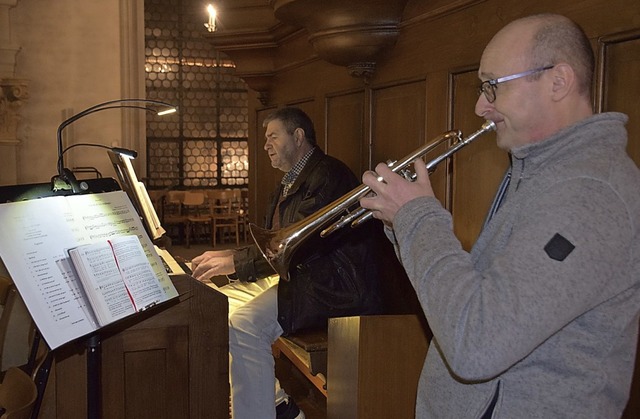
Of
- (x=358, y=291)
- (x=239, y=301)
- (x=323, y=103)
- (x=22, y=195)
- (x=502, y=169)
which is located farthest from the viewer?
(x=323, y=103)

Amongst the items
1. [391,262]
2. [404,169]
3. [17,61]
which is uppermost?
[17,61]

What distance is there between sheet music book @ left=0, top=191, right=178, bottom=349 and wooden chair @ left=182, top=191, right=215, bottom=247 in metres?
10.3

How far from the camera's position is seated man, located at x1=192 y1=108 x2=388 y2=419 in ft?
10.6

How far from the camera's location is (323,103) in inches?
177

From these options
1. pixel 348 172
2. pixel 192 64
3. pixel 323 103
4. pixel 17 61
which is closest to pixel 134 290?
pixel 348 172

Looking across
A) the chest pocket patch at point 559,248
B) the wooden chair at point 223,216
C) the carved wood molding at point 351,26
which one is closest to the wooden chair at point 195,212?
the wooden chair at point 223,216

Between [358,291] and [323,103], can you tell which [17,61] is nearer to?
[323,103]

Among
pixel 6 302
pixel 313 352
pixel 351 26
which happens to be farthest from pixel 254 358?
pixel 351 26

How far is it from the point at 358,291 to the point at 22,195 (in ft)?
5.69

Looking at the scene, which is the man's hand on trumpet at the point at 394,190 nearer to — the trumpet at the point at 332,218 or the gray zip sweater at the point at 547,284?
the gray zip sweater at the point at 547,284

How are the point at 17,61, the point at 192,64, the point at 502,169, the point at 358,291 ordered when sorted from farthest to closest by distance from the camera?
the point at 192,64 < the point at 17,61 < the point at 358,291 < the point at 502,169

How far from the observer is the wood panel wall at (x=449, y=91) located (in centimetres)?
210

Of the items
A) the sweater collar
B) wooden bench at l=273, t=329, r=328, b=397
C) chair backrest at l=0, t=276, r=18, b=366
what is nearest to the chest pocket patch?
the sweater collar

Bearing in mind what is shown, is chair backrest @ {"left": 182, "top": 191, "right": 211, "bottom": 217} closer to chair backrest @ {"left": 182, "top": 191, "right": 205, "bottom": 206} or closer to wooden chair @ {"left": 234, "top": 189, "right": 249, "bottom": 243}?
chair backrest @ {"left": 182, "top": 191, "right": 205, "bottom": 206}
